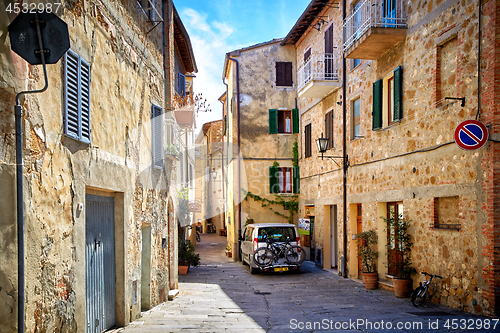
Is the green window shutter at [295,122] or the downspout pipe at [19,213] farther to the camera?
the green window shutter at [295,122]

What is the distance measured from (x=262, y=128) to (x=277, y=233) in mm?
7091

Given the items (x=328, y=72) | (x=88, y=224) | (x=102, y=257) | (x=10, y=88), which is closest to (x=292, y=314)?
(x=102, y=257)

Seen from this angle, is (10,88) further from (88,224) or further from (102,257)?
(102,257)

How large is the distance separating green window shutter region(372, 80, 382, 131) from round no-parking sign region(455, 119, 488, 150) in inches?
175

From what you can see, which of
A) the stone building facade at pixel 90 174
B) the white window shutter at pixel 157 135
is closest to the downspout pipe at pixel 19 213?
the stone building facade at pixel 90 174

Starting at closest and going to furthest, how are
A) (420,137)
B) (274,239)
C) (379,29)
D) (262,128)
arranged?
1. (420,137)
2. (379,29)
3. (274,239)
4. (262,128)

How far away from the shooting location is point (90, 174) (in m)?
6.07

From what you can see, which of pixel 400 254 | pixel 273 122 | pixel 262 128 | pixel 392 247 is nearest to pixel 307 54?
pixel 273 122

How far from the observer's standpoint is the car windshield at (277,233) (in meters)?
15.2

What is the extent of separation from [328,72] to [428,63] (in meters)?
6.56

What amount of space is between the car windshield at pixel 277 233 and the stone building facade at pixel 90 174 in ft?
16.2

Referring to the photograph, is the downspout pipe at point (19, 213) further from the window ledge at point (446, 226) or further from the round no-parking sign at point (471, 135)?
the window ledge at point (446, 226)

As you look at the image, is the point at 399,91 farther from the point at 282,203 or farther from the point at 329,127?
the point at 282,203

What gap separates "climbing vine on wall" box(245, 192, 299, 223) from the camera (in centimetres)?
2044
